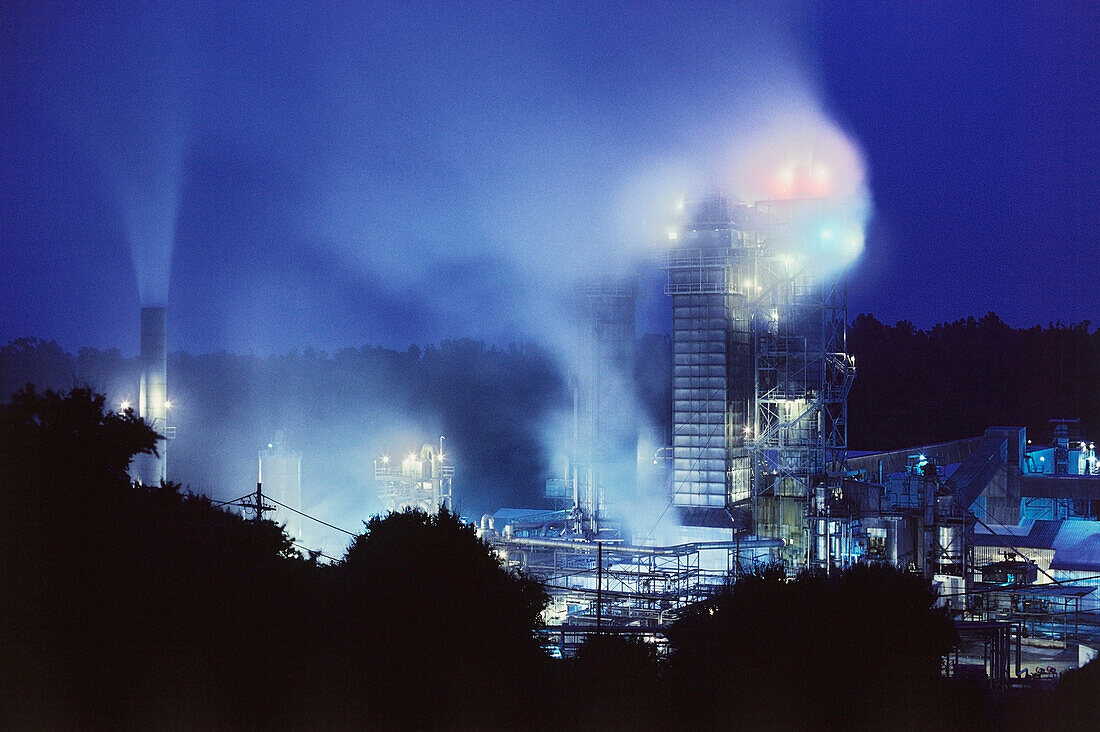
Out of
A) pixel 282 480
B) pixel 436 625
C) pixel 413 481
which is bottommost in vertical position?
pixel 436 625

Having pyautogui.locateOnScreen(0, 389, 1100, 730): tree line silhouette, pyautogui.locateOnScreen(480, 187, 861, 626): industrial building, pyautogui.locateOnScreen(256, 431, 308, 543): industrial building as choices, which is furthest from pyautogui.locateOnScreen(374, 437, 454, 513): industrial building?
pyautogui.locateOnScreen(0, 389, 1100, 730): tree line silhouette

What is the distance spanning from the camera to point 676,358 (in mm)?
37812

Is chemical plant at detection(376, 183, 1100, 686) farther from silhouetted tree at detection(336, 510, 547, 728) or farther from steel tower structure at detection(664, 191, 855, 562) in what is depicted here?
silhouetted tree at detection(336, 510, 547, 728)

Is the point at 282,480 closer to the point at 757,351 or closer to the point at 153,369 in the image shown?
the point at 153,369

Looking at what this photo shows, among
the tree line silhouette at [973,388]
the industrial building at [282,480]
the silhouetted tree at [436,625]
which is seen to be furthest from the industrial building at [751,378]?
the tree line silhouette at [973,388]

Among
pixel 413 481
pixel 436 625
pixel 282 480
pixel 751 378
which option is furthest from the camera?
pixel 282 480

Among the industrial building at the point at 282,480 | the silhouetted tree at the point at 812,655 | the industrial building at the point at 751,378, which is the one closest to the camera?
the silhouetted tree at the point at 812,655

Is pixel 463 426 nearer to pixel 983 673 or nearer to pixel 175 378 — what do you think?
pixel 175 378

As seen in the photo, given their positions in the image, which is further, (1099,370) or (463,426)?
(463,426)

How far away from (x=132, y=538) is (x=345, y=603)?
4.00 m

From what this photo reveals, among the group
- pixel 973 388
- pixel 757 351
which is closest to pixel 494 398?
pixel 973 388

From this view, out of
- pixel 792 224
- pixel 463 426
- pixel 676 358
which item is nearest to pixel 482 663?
pixel 676 358

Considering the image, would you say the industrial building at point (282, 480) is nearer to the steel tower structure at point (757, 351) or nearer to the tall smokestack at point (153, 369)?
the tall smokestack at point (153, 369)

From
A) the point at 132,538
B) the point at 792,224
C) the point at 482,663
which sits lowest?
the point at 482,663
